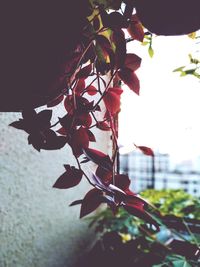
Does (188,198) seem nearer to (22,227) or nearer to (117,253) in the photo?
(117,253)

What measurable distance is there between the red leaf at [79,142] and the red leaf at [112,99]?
7 cm

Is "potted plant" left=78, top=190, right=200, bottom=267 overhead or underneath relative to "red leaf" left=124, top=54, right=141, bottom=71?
underneath

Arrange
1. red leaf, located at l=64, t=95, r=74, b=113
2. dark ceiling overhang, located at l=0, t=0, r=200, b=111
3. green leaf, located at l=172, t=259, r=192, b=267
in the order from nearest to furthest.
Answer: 1. dark ceiling overhang, located at l=0, t=0, r=200, b=111
2. red leaf, located at l=64, t=95, r=74, b=113
3. green leaf, located at l=172, t=259, r=192, b=267

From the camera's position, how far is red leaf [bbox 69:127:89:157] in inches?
16.8

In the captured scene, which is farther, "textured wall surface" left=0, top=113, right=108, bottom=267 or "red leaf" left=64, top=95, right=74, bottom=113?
"textured wall surface" left=0, top=113, right=108, bottom=267

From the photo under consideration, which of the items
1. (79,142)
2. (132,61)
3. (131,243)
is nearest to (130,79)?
(132,61)

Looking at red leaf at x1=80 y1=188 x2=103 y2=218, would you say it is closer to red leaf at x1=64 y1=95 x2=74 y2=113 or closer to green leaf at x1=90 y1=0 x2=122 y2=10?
red leaf at x1=64 y1=95 x2=74 y2=113

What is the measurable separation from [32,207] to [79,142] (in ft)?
2.12

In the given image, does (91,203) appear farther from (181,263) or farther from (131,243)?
(131,243)

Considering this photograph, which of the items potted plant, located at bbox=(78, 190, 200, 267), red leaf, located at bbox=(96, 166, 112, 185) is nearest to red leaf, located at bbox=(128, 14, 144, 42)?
red leaf, located at bbox=(96, 166, 112, 185)

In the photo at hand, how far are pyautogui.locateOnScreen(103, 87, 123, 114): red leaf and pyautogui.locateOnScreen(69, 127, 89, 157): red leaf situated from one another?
0.07m

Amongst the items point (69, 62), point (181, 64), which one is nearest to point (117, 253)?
point (181, 64)

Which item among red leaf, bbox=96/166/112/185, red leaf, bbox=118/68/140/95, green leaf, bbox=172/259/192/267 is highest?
red leaf, bbox=118/68/140/95

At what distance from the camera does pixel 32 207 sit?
978 mm
